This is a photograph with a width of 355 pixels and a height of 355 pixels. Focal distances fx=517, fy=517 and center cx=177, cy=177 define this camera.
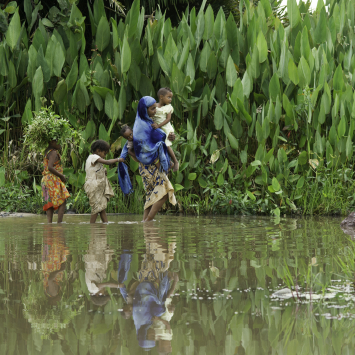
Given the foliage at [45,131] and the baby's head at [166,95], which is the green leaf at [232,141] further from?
the foliage at [45,131]

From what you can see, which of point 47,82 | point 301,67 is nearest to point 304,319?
point 301,67

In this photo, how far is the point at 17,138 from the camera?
8.78 m

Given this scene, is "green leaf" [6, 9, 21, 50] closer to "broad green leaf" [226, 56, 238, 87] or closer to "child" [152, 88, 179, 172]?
"child" [152, 88, 179, 172]

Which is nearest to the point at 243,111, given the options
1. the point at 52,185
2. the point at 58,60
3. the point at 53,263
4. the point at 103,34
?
the point at 103,34

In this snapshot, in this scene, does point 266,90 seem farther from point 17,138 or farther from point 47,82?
point 17,138

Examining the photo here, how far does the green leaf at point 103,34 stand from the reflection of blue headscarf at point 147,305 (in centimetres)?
626

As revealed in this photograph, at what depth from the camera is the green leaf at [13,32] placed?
8.15m

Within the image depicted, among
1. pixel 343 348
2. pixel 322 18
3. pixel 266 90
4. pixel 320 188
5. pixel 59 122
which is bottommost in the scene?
pixel 343 348

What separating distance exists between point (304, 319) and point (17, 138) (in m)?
7.64

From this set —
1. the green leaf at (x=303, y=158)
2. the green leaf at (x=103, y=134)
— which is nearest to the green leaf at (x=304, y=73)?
the green leaf at (x=303, y=158)

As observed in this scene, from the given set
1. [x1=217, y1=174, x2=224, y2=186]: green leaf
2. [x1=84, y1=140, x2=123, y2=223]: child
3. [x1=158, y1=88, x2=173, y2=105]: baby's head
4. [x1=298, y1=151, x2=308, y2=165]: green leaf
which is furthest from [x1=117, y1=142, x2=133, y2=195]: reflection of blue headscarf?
[x1=298, y1=151, x2=308, y2=165]: green leaf

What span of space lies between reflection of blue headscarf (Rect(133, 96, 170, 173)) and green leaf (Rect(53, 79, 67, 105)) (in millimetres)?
1988

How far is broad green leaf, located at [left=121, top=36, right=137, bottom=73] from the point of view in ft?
25.1

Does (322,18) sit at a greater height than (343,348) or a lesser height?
greater
